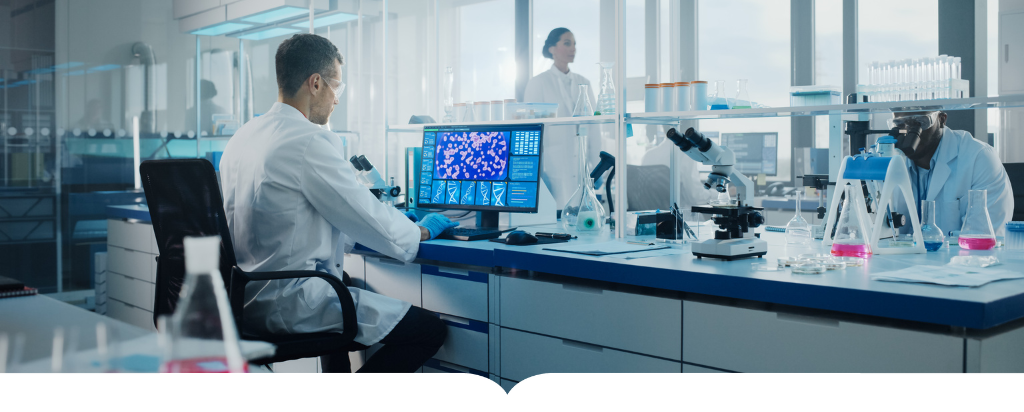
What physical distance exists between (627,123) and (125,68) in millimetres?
4168

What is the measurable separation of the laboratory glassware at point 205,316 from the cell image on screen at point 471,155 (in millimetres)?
1081

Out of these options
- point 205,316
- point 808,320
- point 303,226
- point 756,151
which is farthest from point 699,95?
point 756,151

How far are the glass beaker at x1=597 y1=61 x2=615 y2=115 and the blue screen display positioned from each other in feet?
0.91

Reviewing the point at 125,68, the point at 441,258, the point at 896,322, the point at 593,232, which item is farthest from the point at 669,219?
the point at 125,68

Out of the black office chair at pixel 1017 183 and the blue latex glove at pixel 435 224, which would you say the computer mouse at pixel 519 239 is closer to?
the blue latex glove at pixel 435 224

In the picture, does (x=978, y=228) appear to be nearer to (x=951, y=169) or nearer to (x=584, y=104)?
(x=951, y=169)

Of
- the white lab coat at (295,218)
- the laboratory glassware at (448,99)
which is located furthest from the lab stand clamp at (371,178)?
the white lab coat at (295,218)

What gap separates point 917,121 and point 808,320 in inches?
47.3

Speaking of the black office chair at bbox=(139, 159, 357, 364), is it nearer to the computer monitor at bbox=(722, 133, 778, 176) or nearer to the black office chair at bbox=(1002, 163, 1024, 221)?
the black office chair at bbox=(1002, 163, 1024, 221)

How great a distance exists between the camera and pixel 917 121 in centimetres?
235
